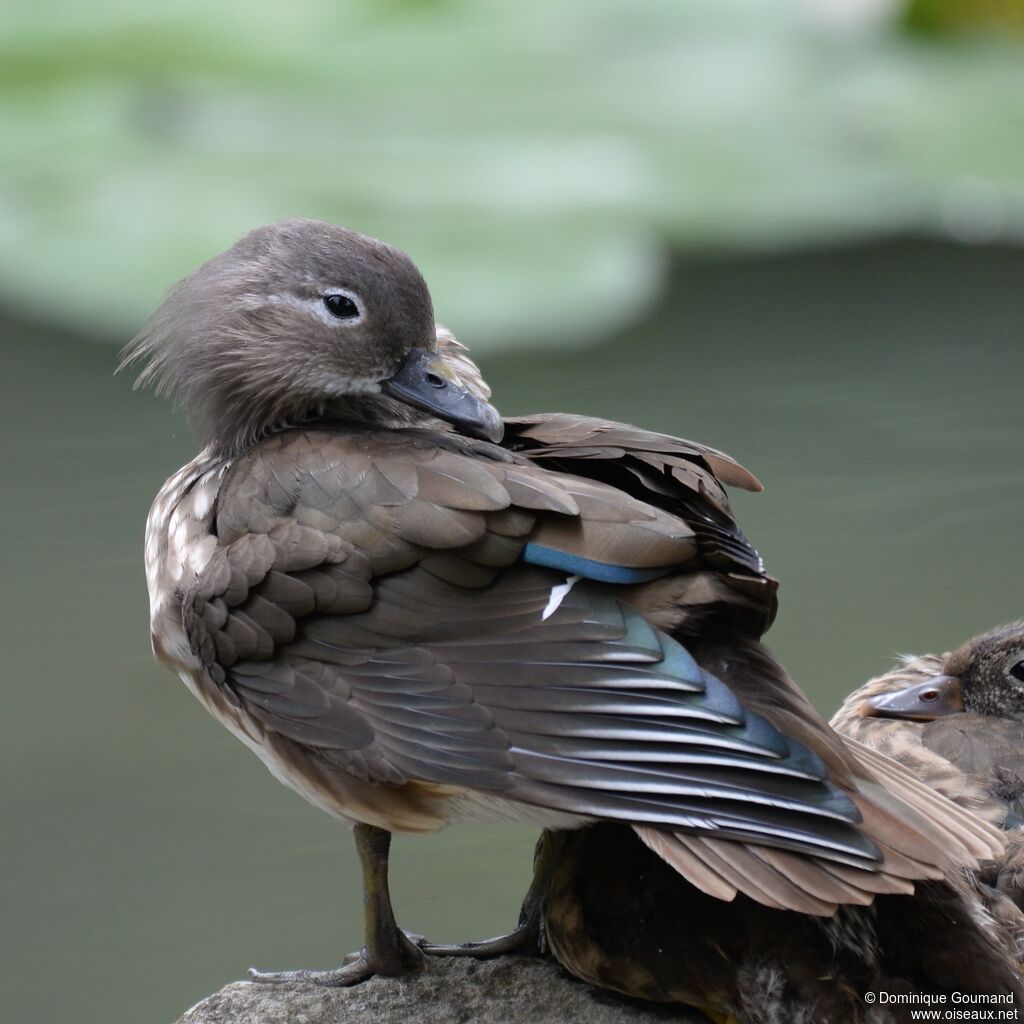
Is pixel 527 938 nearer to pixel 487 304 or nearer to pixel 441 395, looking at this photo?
pixel 441 395

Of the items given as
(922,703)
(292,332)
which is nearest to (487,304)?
(922,703)

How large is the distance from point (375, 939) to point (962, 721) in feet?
3.02

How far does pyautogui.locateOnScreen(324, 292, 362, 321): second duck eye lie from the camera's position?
2.17 metres

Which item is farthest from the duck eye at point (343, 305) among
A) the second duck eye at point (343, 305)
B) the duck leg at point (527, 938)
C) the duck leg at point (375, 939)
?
the duck leg at point (527, 938)

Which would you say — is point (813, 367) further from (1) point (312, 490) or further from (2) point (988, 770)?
(1) point (312, 490)

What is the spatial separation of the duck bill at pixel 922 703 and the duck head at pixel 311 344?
81cm

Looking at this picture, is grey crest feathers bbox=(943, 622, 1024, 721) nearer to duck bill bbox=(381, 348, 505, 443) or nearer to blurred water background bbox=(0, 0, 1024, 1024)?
blurred water background bbox=(0, 0, 1024, 1024)

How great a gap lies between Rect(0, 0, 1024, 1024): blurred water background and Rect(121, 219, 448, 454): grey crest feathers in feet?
3.34

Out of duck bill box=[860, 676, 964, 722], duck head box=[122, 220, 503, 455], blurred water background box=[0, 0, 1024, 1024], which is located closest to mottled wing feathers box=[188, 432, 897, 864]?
duck head box=[122, 220, 503, 455]

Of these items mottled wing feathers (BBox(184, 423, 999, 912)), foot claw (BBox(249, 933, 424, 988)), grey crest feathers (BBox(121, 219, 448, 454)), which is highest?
grey crest feathers (BBox(121, 219, 448, 454))

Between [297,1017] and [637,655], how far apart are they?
0.66 meters

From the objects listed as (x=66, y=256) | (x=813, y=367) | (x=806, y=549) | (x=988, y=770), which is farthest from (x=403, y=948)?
(x=813, y=367)

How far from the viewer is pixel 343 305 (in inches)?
85.5

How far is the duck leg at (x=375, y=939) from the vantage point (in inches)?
83.4
